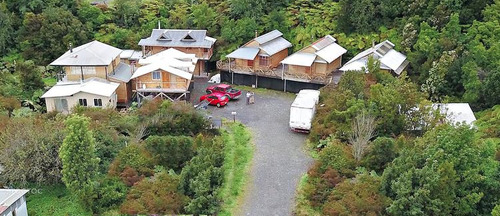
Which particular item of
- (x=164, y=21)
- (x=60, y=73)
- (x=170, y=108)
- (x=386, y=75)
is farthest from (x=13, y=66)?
(x=386, y=75)

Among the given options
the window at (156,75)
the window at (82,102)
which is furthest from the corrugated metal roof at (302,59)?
the window at (82,102)

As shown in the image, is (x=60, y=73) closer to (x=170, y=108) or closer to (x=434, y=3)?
(x=170, y=108)

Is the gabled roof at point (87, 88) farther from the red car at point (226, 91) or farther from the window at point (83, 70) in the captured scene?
the red car at point (226, 91)

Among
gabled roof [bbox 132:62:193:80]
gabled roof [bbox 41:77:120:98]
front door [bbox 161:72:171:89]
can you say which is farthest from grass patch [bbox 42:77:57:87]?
front door [bbox 161:72:171:89]

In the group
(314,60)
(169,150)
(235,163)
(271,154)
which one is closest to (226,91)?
(314,60)

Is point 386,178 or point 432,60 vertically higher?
point 432,60

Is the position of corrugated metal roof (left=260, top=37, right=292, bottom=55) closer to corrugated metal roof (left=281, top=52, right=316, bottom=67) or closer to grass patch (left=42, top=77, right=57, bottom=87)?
corrugated metal roof (left=281, top=52, right=316, bottom=67)

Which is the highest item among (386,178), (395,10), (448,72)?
(395,10)
